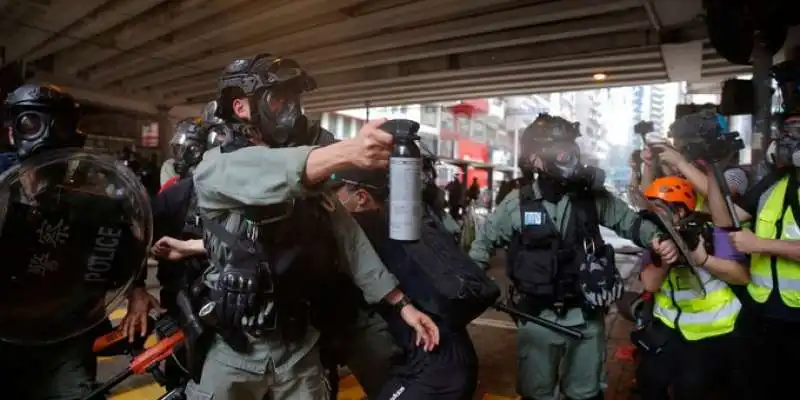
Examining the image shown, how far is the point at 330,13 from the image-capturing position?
338 inches

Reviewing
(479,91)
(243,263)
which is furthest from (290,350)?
(479,91)

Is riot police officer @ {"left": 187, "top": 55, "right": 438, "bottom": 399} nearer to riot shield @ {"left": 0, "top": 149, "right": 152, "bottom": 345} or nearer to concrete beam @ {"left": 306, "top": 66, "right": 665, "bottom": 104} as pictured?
riot shield @ {"left": 0, "top": 149, "right": 152, "bottom": 345}

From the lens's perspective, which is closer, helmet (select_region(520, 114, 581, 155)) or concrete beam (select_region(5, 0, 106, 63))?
helmet (select_region(520, 114, 581, 155))

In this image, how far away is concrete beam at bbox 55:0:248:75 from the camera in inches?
344

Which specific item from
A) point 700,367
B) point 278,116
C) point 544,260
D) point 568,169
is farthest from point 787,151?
point 278,116

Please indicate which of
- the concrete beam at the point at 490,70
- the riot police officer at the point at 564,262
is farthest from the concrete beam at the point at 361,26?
the riot police officer at the point at 564,262

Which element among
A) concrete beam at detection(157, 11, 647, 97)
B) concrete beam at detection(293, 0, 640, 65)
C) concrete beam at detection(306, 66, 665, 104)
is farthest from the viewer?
concrete beam at detection(306, 66, 665, 104)

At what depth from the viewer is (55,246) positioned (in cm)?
245

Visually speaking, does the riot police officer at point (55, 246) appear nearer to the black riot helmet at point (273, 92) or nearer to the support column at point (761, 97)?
the black riot helmet at point (273, 92)

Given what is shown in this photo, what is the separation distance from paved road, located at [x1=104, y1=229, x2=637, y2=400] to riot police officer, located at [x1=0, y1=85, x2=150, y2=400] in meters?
1.93

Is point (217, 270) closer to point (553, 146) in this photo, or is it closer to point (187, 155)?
point (553, 146)

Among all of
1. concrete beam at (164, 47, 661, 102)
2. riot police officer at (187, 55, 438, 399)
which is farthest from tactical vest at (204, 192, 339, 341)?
concrete beam at (164, 47, 661, 102)

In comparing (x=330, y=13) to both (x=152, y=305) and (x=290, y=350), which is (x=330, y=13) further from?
(x=290, y=350)

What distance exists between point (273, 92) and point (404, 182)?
2.68 feet
